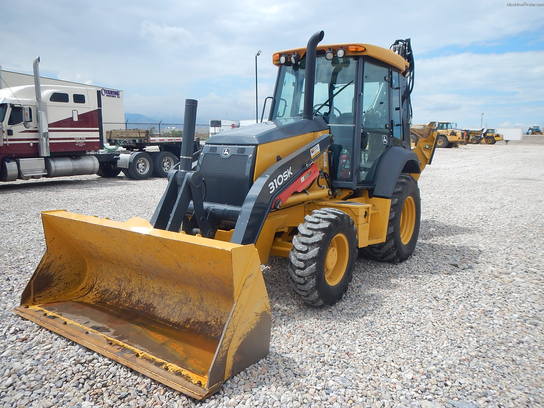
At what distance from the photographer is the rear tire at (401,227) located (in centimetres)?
529

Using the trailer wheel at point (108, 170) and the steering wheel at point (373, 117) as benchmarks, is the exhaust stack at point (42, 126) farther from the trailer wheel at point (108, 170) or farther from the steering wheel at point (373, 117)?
the steering wheel at point (373, 117)

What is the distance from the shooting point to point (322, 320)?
3838mm

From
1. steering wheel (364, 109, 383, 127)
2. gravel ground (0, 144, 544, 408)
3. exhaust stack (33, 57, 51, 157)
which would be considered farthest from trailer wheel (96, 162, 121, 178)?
steering wheel (364, 109, 383, 127)

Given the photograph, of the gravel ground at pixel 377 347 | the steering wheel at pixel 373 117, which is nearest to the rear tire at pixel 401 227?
the gravel ground at pixel 377 347

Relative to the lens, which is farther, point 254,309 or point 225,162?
point 225,162

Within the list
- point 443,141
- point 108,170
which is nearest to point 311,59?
point 108,170

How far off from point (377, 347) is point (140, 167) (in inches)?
548

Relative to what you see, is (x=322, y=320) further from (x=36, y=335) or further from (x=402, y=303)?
(x=36, y=335)

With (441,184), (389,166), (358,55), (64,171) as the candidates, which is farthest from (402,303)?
(64,171)

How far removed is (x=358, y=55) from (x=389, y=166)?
4.51 ft

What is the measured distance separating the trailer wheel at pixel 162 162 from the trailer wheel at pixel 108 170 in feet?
4.43

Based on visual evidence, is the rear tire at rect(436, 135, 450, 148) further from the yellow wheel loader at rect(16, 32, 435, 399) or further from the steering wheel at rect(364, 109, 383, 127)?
the steering wheel at rect(364, 109, 383, 127)

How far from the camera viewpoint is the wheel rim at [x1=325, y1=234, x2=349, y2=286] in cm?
410

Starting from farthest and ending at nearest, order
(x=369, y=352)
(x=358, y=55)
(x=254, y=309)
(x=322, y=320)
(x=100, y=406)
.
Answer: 1. (x=358, y=55)
2. (x=322, y=320)
3. (x=369, y=352)
4. (x=254, y=309)
5. (x=100, y=406)
